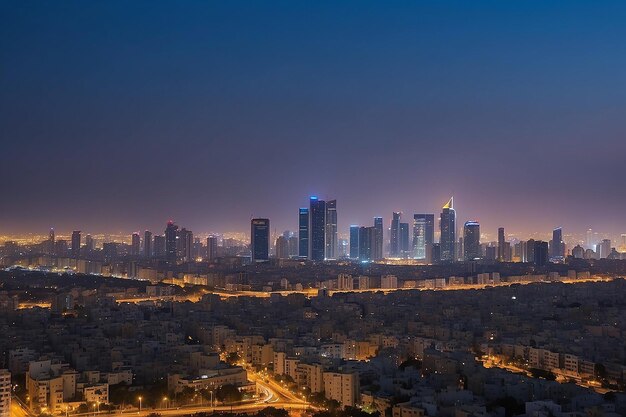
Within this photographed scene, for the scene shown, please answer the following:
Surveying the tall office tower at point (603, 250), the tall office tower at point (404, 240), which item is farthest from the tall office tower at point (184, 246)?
the tall office tower at point (603, 250)

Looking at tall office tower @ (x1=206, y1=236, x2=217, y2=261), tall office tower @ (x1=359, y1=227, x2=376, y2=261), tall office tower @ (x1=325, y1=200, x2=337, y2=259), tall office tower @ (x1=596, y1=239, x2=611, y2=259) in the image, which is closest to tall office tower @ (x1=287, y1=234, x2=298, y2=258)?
tall office tower @ (x1=325, y1=200, x2=337, y2=259)

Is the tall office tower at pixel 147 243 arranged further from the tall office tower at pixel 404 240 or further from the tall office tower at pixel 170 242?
the tall office tower at pixel 404 240

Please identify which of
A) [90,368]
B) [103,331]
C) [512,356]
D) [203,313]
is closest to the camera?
[90,368]

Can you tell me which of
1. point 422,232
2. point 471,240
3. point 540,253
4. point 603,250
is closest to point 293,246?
point 422,232

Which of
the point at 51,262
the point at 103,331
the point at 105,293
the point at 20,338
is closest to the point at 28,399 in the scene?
the point at 20,338

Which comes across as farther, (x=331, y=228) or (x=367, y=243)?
(x=367, y=243)

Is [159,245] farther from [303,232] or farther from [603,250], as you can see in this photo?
[603,250]

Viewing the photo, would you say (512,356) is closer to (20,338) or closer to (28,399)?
(28,399)
